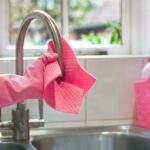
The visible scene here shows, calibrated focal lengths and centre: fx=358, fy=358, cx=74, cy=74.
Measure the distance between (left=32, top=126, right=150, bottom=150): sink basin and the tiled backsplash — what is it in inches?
5.3

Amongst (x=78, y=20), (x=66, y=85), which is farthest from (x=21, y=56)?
(x=78, y=20)

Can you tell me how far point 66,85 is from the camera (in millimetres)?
840

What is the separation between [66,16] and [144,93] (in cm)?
59

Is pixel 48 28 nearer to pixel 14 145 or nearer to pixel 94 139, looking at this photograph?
pixel 14 145

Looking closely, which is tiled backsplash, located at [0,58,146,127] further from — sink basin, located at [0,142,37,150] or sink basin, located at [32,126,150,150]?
sink basin, located at [0,142,37,150]

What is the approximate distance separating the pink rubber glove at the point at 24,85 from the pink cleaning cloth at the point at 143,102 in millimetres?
605

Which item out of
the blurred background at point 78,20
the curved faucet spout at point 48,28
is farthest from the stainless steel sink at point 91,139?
the blurred background at point 78,20

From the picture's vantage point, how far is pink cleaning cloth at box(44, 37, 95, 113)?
31.5 inches

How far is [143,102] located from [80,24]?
23.1 inches

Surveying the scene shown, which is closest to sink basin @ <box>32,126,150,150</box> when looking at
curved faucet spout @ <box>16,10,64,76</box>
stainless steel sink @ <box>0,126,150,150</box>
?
stainless steel sink @ <box>0,126,150,150</box>

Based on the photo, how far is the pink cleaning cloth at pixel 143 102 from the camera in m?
1.39

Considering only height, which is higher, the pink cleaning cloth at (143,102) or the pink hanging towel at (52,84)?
the pink hanging towel at (52,84)

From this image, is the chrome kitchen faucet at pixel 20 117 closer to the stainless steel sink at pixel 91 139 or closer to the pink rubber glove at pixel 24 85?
the stainless steel sink at pixel 91 139

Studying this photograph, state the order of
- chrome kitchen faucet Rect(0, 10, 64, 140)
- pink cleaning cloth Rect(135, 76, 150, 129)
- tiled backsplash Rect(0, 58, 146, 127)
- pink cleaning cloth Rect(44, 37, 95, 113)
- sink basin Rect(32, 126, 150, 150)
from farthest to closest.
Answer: tiled backsplash Rect(0, 58, 146, 127) → pink cleaning cloth Rect(135, 76, 150, 129) → sink basin Rect(32, 126, 150, 150) → chrome kitchen faucet Rect(0, 10, 64, 140) → pink cleaning cloth Rect(44, 37, 95, 113)
